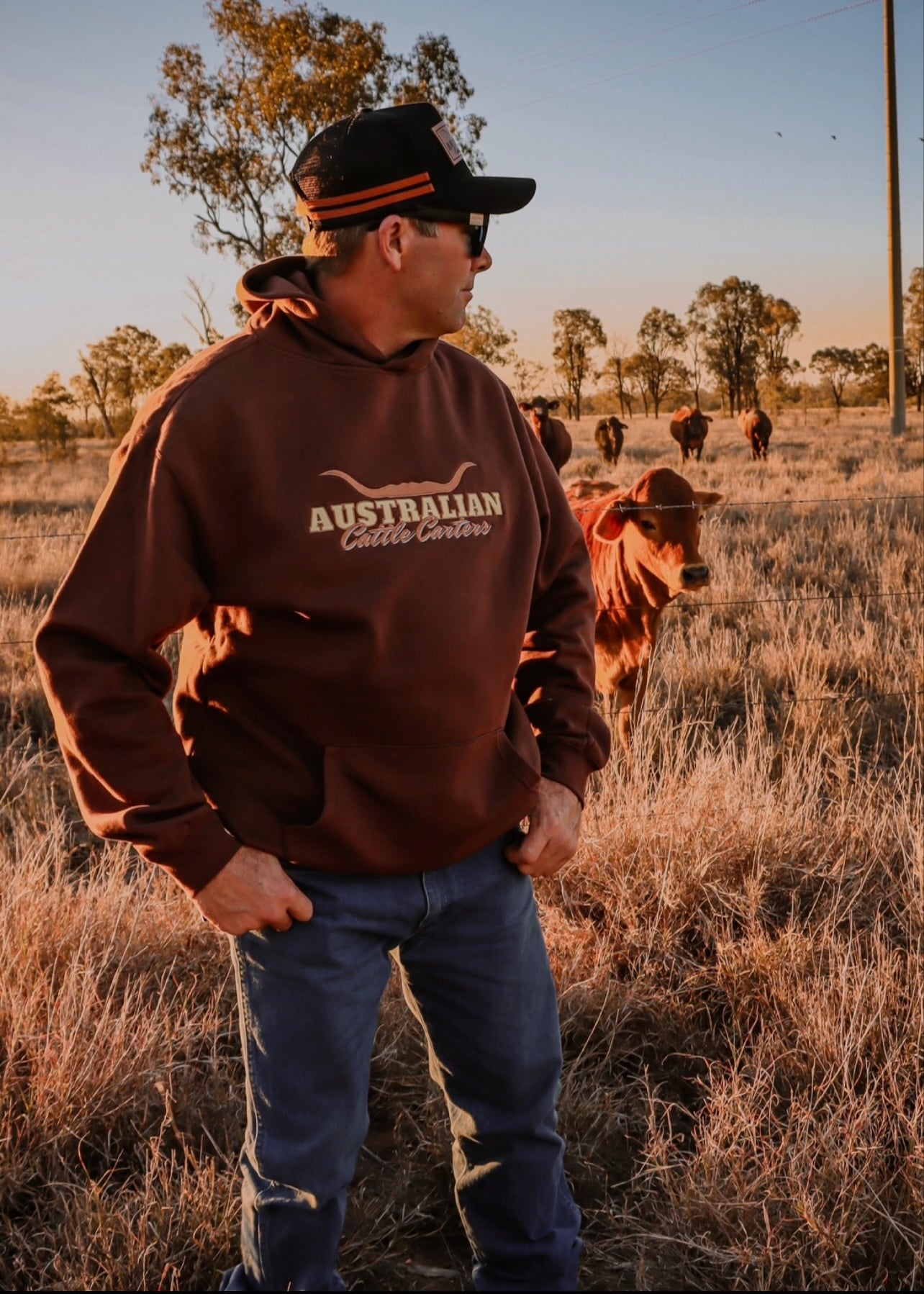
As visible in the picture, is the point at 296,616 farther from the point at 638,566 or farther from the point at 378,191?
the point at 638,566

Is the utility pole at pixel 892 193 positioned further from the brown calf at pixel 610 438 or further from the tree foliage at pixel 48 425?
the tree foliage at pixel 48 425

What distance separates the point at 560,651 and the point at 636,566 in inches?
140

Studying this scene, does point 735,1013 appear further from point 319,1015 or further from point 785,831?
point 319,1015

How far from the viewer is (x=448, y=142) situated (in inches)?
76.6

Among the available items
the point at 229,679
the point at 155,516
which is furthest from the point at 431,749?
the point at 155,516

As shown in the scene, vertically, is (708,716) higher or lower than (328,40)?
lower

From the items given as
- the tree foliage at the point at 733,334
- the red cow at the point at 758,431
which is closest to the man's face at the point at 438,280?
the red cow at the point at 758,431

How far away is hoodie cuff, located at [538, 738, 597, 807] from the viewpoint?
2.23 meters

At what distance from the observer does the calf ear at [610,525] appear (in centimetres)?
562

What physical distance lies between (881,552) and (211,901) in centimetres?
1016

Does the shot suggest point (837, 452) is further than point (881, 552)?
Yes

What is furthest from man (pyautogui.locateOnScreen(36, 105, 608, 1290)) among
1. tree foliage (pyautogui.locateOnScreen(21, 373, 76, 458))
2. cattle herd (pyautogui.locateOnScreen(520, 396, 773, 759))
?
tree foliage (pyautogui.locateOnScreen(21, 373, 76, 458))

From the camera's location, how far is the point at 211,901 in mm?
1779

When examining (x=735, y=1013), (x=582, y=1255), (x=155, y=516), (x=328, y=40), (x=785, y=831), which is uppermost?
(x=328, y=40)
